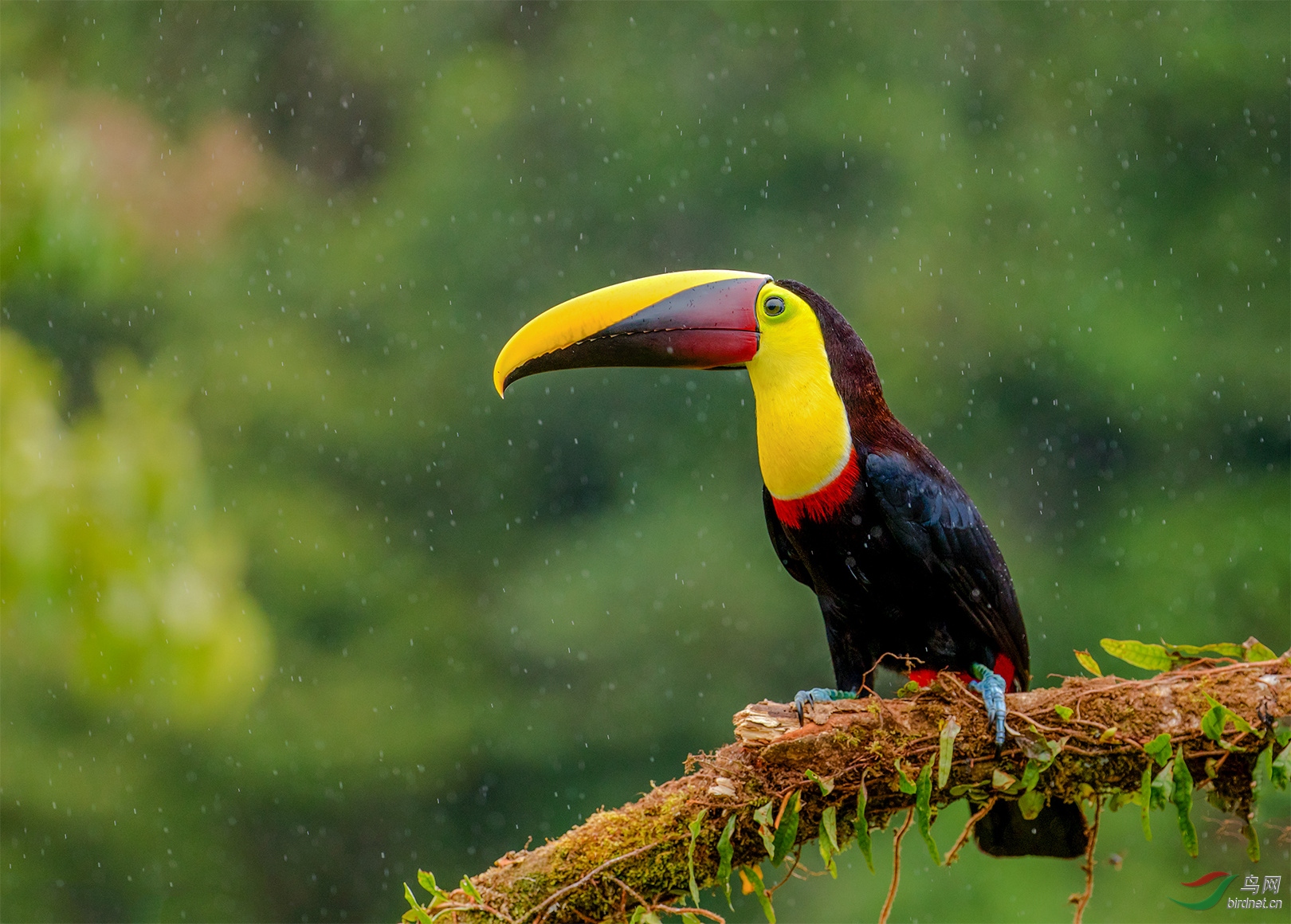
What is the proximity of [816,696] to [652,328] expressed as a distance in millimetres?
741

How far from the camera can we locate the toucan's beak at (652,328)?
2648 mm

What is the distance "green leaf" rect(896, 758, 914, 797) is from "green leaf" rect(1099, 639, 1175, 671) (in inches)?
19.5

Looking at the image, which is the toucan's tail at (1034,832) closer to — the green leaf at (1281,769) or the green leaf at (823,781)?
the green leaf at (1281,769)

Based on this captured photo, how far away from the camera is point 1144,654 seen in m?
2.52

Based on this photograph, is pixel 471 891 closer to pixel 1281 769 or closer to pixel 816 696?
pixel 816 696

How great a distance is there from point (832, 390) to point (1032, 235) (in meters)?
6.06

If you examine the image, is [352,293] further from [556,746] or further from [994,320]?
[994,320]

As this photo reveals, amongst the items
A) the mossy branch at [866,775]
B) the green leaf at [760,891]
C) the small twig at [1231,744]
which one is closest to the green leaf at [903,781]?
the mossy branch at [866,775]

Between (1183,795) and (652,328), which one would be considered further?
(652,328)

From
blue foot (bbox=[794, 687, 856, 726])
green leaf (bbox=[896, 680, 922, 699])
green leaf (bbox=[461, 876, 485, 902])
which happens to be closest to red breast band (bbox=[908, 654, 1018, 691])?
blue foot (bbox=[794, 687, 856, 726])

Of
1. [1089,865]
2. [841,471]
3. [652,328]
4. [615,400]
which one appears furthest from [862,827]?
[615,400]

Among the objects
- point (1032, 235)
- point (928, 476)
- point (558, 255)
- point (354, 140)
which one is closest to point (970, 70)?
point (1032, 235)

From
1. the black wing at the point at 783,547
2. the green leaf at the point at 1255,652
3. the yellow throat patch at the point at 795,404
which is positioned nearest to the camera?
the green leaf at the point at 1255,652

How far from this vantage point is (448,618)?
8.06 m
